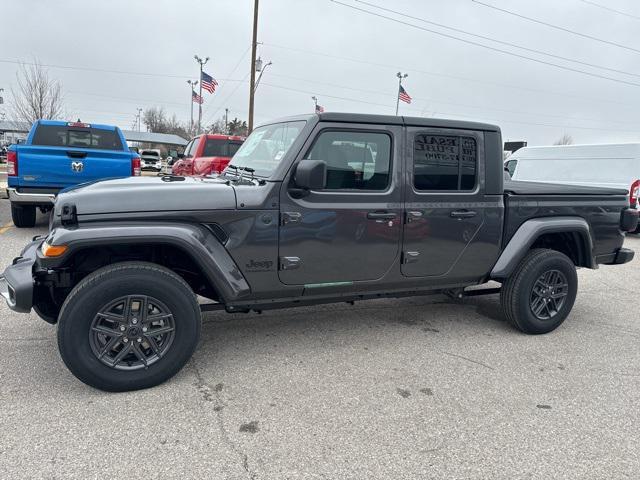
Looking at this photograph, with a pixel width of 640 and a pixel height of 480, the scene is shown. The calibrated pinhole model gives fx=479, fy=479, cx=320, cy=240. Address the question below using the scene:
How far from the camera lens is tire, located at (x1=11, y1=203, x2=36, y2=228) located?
26.6 ft

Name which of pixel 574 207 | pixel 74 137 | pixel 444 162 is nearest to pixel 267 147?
pixel 444 162

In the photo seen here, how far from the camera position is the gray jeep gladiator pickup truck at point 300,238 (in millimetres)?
3014

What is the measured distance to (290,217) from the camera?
11.2ft

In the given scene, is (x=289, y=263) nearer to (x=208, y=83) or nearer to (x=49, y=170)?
(x=49, y=170)

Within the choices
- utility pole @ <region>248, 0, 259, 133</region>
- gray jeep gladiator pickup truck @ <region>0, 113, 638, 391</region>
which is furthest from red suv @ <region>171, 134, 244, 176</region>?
utility pole @ <region>248, 0, 259, 133</region>

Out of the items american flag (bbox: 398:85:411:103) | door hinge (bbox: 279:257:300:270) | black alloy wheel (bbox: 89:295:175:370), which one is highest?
american flag (bbox: 398:85:411:103)

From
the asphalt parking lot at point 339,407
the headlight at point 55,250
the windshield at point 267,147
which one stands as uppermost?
the windshield at point 267,147

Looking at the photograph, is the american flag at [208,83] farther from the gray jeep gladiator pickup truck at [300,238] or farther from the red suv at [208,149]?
the gray jeep gladiator pickup truck at [300,238]

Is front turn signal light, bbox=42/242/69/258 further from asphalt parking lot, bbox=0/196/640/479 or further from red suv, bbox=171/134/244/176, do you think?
red suv, bbox=171/134/244/176

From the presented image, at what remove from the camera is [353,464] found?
2455mm

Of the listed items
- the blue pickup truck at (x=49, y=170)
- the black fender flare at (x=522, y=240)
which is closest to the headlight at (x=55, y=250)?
the black fender flare at (x=522, y=240)

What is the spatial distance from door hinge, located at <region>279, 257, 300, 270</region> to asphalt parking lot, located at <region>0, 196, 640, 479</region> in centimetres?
75

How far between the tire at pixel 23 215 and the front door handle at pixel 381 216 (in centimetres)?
679

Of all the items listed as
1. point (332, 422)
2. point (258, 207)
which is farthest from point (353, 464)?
point (258, 207)
